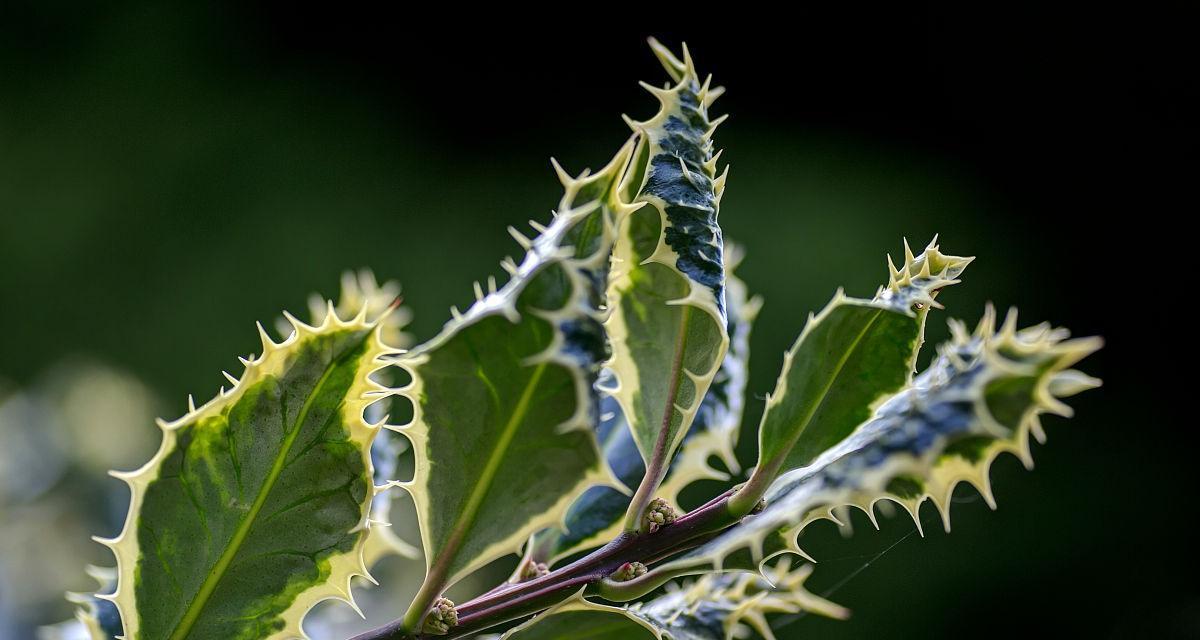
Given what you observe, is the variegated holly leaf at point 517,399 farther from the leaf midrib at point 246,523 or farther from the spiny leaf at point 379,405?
the spiny leaf at point 379,405

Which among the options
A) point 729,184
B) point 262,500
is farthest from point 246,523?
point 729,184

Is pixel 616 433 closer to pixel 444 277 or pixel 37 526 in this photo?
pixel 37 526

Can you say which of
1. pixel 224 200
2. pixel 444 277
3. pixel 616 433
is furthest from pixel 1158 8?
pixel 616 433

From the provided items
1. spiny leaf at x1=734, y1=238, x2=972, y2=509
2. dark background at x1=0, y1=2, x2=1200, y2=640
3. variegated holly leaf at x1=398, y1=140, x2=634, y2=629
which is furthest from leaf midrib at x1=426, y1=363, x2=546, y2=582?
dark background at x1=0, y1=2, x2=1200, y2=640

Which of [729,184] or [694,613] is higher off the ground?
[729,184]

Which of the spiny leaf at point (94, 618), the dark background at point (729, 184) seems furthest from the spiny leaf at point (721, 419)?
the dark background at point (729, 184)

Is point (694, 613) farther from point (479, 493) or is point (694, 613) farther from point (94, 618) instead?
point (94, 618)
